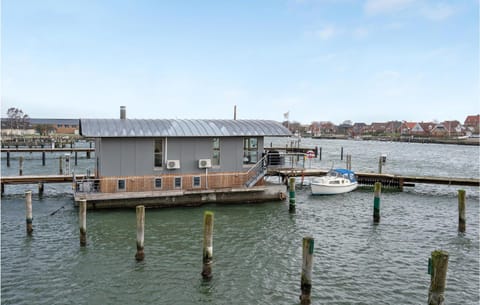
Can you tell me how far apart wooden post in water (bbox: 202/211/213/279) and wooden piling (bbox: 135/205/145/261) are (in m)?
3.03

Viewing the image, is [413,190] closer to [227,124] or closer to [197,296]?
[227,124]

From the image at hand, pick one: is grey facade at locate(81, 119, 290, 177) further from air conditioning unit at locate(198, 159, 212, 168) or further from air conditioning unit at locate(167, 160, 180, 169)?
air conditioning unit at locate(198, 159, 212, 168)

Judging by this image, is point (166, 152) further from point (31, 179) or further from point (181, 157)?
point (31, 179)

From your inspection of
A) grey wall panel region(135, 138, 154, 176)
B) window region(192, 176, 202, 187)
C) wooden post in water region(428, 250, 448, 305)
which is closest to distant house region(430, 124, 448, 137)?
window region(192, 176, 202, 187)

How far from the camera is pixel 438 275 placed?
11617mm

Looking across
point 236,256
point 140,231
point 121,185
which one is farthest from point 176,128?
point 236,256

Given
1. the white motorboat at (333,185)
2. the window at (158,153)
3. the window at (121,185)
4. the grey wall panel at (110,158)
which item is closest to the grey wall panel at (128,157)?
the grey wall panel at (110,158)

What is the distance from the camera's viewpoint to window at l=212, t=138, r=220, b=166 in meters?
27.6

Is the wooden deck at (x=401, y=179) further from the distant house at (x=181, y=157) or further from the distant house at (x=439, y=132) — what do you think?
the distant house at (x=439, y=132)

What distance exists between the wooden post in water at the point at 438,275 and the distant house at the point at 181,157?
1658cm

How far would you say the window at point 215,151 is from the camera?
90.4 feet

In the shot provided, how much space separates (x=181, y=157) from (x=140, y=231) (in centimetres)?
1058

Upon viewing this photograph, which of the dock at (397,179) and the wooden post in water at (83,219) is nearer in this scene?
the wooden post in water at (83,219)

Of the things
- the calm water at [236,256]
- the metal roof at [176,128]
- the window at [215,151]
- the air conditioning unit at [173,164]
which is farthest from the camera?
the window at [215,151]
